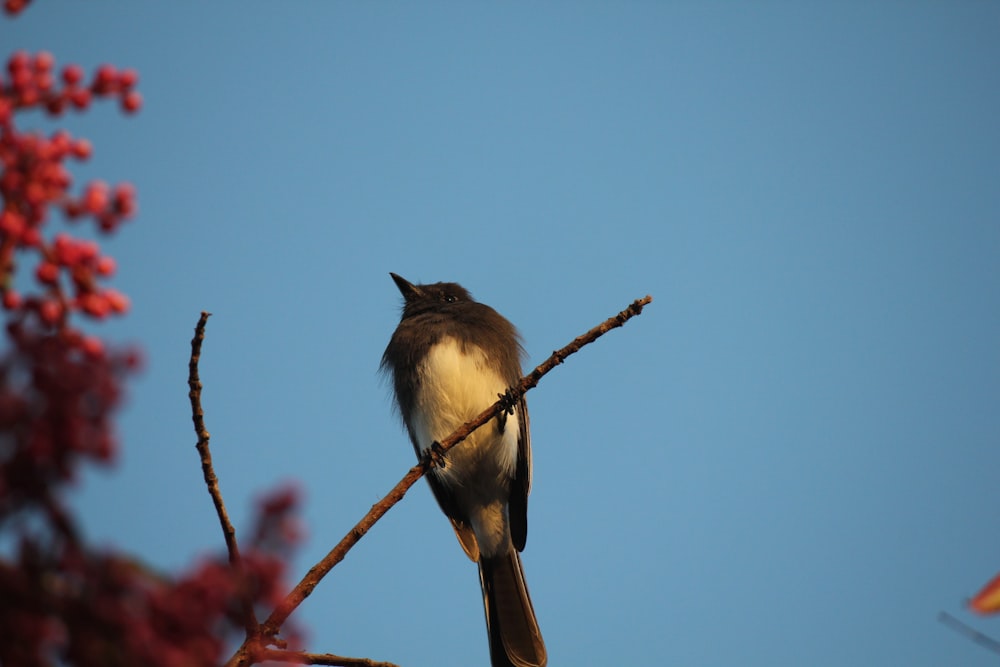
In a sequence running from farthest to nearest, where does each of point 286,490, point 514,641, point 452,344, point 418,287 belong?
point 418,287 < point 452,344 < point 514,641 < point 286,490

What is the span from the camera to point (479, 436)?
7.11m

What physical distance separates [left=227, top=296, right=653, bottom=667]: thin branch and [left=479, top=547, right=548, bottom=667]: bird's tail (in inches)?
102

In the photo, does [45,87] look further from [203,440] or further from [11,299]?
[203,440]

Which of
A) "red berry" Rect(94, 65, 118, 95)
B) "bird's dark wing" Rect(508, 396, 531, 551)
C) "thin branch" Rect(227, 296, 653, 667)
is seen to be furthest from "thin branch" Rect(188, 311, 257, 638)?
"bird's dark wing" Rect(508, 396, 531, 551)

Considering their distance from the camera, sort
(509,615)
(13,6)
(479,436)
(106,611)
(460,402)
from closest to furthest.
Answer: (106,611), (13,6), (509,615), (460,402), (479,436)

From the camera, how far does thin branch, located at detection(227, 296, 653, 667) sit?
246 cm

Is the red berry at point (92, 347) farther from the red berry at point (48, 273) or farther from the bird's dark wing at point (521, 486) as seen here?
the bird's dark wing at point (521, 486)

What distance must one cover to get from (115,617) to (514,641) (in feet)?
18.4

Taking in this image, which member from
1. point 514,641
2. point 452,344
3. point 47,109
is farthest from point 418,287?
point 47,109

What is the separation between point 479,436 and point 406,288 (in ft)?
5.64

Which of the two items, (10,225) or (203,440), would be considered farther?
(203,440)

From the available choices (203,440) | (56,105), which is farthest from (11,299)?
(203,440)

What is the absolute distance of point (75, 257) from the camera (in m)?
1.57

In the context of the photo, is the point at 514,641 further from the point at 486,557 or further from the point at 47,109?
the point at 47,109
